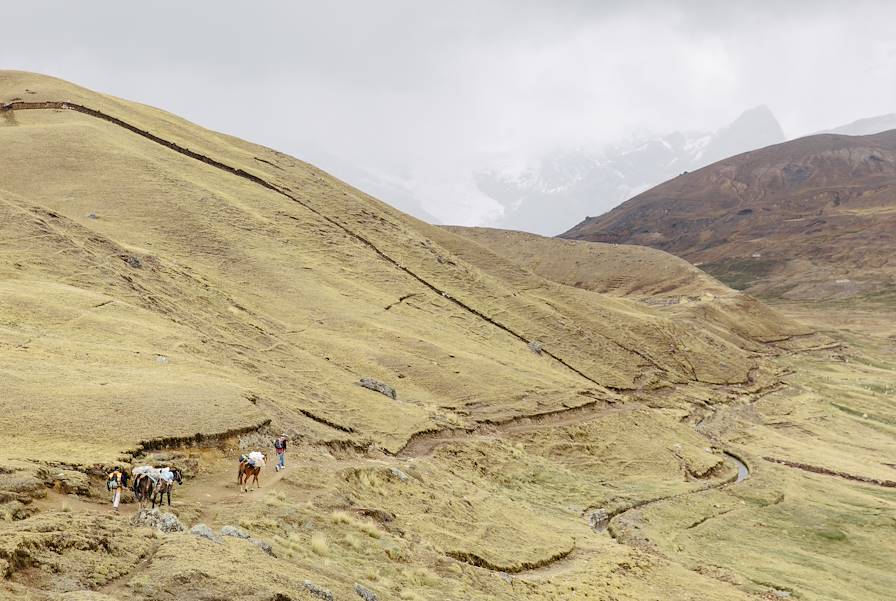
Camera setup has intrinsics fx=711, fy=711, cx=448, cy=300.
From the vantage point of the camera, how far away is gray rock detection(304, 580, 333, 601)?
1525 centimetres

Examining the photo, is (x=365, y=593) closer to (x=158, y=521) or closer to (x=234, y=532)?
(x=234, y=532)

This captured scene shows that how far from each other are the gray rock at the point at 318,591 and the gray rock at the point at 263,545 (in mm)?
1862

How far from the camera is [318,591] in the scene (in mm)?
15398

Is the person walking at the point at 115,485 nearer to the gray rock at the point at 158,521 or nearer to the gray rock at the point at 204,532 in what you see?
the gray rock at the point at 158,521

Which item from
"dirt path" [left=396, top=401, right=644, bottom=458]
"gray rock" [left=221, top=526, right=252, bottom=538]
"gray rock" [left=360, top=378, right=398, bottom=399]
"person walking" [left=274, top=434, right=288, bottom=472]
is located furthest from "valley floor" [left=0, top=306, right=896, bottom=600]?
"gray rock" [left=360, top=378, right=398, bottom=399]

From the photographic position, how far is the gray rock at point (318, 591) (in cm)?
1525

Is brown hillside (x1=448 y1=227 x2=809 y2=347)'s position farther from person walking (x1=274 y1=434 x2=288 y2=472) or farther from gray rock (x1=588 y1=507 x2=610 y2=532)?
person walking (x1=274 y1=434 x2=288 y2=472)

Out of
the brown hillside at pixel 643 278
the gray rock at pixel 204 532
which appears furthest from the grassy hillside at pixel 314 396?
the brown hillside at pixel 643 278

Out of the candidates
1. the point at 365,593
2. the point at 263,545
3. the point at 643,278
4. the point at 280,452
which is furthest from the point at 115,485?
the point at 643,278

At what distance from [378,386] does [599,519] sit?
14.1 m

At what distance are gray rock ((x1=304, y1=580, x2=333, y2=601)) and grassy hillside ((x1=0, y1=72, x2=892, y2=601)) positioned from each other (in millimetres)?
570

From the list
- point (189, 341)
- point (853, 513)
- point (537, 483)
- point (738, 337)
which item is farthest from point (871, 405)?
point (189, 341)

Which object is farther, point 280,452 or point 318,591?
point 280,452

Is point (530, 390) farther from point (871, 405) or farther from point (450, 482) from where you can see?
point (871, 405)
